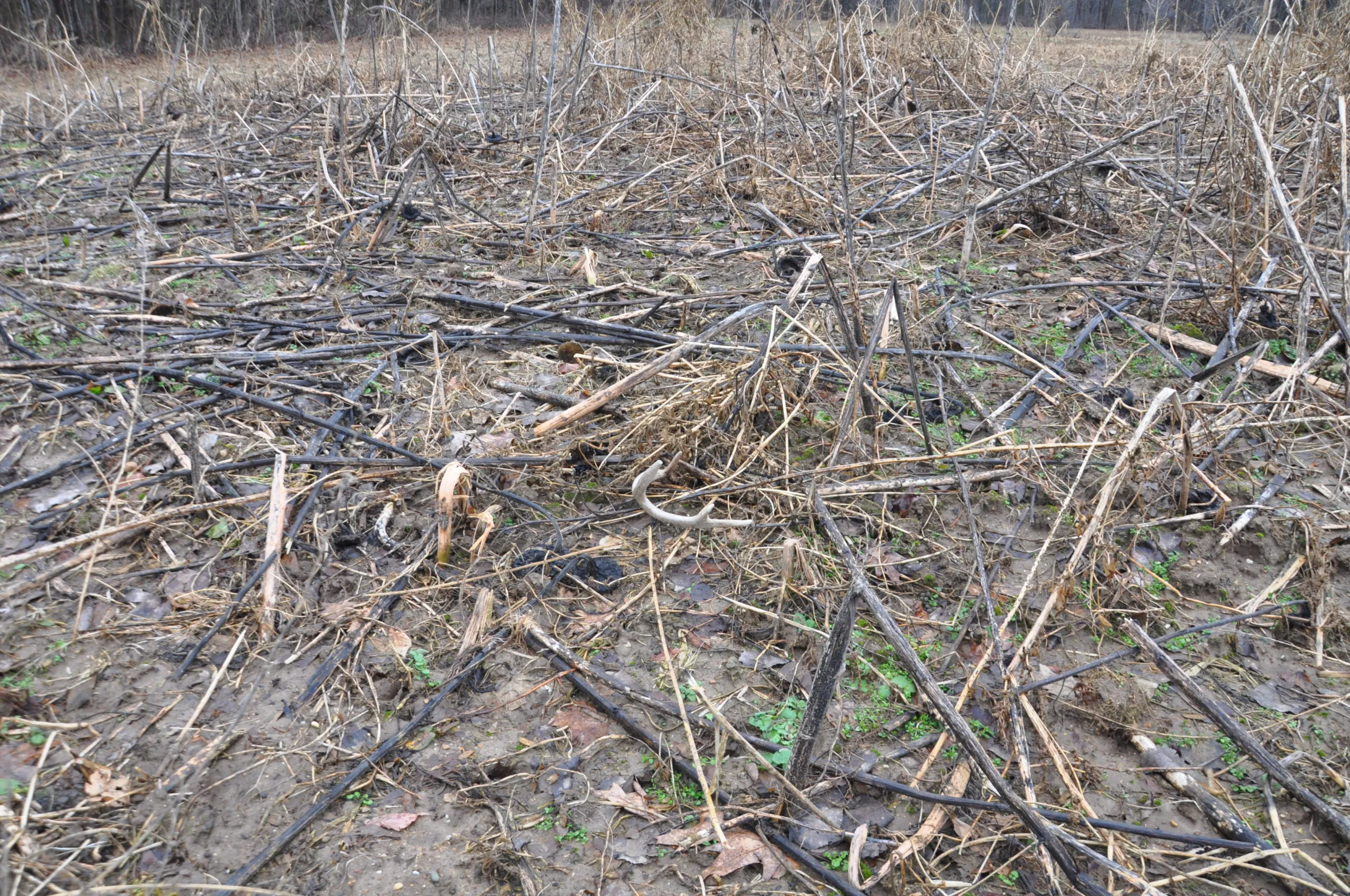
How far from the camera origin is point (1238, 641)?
7.65 ft

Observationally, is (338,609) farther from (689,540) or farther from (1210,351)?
(1210,351)

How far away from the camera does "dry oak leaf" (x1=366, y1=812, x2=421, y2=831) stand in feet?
5.98

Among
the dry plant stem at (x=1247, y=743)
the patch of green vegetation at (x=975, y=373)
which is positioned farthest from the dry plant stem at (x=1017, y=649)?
the patch of green vegetation at (x=975, y=373)

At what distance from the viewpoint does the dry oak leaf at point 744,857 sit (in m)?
1.75

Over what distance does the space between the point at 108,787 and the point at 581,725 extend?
100 centimetres

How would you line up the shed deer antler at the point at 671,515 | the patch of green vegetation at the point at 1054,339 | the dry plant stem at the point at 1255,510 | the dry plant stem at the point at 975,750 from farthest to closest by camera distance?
the patch of green vegetation at the point at 1054,339 < the dry plant stem at the point at 1255,510 < the shed deer antler at the point at 671,515 < the dry plant stem at the point at 975,750

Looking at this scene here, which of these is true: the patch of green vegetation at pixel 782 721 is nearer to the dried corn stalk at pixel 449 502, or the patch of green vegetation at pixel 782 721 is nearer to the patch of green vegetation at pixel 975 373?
the dried corn stalk at pixel 449 502

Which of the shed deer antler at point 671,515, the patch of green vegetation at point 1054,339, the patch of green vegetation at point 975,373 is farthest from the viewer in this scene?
the patch of green vegetation at point 1054,339

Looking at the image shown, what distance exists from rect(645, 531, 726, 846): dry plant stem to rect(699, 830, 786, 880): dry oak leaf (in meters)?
0.02

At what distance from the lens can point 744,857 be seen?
→ 5.86 feet

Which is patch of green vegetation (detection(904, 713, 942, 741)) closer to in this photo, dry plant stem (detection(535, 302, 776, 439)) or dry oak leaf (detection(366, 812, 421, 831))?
dry oak leaf (detection(366, 812, 421, 831))

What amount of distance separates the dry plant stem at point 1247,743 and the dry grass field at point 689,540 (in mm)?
12

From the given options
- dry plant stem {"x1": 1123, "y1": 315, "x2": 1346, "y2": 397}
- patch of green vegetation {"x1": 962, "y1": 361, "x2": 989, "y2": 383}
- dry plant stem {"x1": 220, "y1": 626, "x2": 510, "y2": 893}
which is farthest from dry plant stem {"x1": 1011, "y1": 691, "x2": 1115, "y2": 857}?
dry plant stem {"x1": 1123, "y1": 315, "x2": 1346, "y2": 397}

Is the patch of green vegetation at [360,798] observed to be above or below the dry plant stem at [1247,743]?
below
